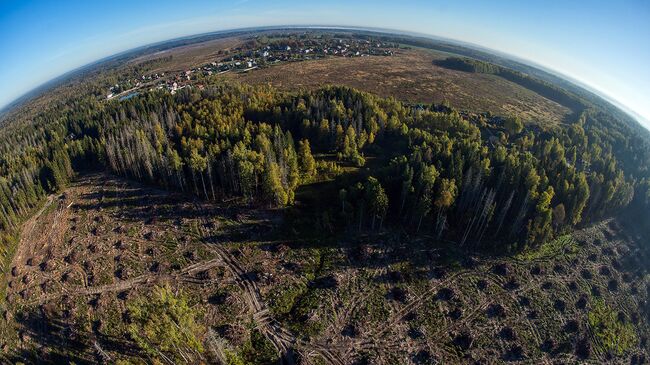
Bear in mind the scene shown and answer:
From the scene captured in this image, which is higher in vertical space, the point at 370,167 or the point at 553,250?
the point at 370,167

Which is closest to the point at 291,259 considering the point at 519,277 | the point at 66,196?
the point at 519,277

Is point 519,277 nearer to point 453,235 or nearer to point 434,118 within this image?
point 453,235

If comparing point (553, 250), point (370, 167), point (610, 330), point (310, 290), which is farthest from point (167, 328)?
point (553, 250)

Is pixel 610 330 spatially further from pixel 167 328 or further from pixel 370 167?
pixel 167 328

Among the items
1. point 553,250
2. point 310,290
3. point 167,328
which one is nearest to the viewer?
point 167,328

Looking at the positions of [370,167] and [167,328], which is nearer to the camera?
[167,328]

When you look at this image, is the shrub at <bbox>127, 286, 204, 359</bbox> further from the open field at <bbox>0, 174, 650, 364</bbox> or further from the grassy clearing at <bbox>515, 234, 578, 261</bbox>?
the grassy clearing at <bbox>515, 234, 578, 261</bbox>

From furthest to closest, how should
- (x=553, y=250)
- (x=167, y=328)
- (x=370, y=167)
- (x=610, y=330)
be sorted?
(x=370, y=167), (x=553, y=250), (x=610, y=330), (x=167, y=328)
